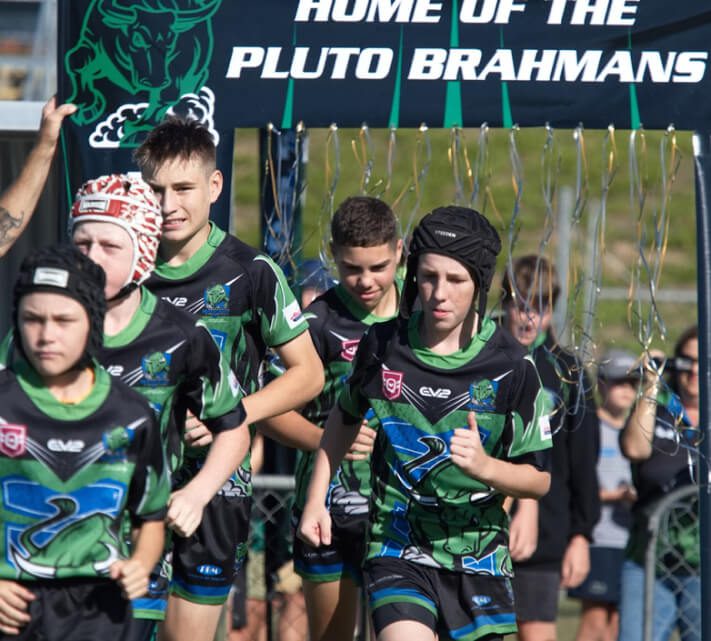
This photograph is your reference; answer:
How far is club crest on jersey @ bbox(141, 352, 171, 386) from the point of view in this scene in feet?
14.2

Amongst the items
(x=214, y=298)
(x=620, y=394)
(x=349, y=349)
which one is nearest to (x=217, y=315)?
(x=214, y=298)

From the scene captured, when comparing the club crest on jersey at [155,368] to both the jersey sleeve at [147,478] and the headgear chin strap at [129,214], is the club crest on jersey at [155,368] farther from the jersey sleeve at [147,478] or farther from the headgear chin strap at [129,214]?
the jersey sleeve at [147,478]

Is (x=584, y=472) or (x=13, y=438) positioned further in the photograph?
(x=584, y=472)

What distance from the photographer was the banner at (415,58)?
5461 mm

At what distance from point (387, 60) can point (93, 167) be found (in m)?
1.28

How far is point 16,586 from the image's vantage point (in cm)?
382

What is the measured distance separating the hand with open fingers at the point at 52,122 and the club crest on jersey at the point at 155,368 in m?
1.41

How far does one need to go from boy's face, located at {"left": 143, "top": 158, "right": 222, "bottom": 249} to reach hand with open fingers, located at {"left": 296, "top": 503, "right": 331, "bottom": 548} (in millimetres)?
1120

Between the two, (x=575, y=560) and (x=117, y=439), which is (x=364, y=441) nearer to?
(x=117, y=439)

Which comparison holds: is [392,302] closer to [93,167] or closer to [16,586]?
[93,167]

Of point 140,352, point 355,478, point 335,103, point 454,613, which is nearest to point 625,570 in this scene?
point 355,478

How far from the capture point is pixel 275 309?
5.15 meters

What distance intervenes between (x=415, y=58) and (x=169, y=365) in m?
1.84

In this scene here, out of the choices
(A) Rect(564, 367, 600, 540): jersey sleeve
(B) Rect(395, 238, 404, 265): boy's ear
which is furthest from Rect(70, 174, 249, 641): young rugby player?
(A) Rect(564, 367, 600, 540): jersey sleeve
